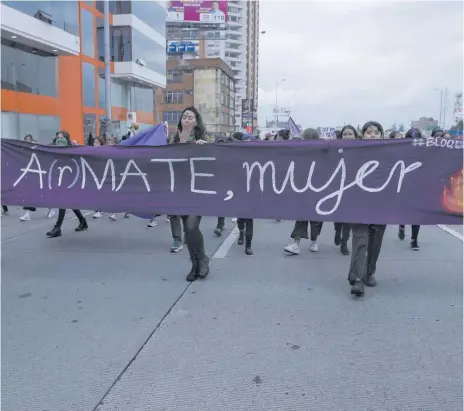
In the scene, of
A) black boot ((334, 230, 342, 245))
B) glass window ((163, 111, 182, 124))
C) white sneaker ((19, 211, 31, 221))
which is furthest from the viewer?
glass window ((163, 111, 182, 124))

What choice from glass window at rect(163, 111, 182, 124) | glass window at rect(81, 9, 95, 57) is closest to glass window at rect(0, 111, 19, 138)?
glass window at rect(81, 9, 95, 57)

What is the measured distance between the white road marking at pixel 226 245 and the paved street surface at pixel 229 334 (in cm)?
8

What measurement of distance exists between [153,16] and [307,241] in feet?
126

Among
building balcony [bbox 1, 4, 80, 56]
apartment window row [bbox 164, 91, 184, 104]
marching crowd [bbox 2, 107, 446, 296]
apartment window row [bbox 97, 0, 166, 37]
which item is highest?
apartment window row [bbox 97, 0, 166, 37]

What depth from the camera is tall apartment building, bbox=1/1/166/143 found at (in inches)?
922

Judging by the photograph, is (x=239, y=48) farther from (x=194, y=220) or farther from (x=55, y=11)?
(x=194, y=220)

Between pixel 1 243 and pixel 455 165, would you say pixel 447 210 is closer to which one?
pixel 455 165

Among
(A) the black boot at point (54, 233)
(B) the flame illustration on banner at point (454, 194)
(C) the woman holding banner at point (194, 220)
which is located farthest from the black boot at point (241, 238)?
(B) the flame illustration on banner at point (454, 194)

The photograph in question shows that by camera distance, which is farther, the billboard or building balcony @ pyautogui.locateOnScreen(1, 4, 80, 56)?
the billboard

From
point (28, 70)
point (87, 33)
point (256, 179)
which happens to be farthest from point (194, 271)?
point (87, 33)

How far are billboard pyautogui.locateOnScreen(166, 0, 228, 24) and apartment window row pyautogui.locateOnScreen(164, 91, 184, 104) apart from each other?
86.1 feet

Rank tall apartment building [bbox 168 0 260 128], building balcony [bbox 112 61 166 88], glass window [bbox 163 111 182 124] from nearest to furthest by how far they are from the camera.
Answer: building balcony [bbox 112 61 166 88] → glass window [bbox 163 111 182 124] → tall apartment building [bbox 168 0 260 128]

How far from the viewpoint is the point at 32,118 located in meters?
25.4

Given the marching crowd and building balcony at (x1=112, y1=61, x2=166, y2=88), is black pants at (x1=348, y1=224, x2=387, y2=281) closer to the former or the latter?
the marching crowd
